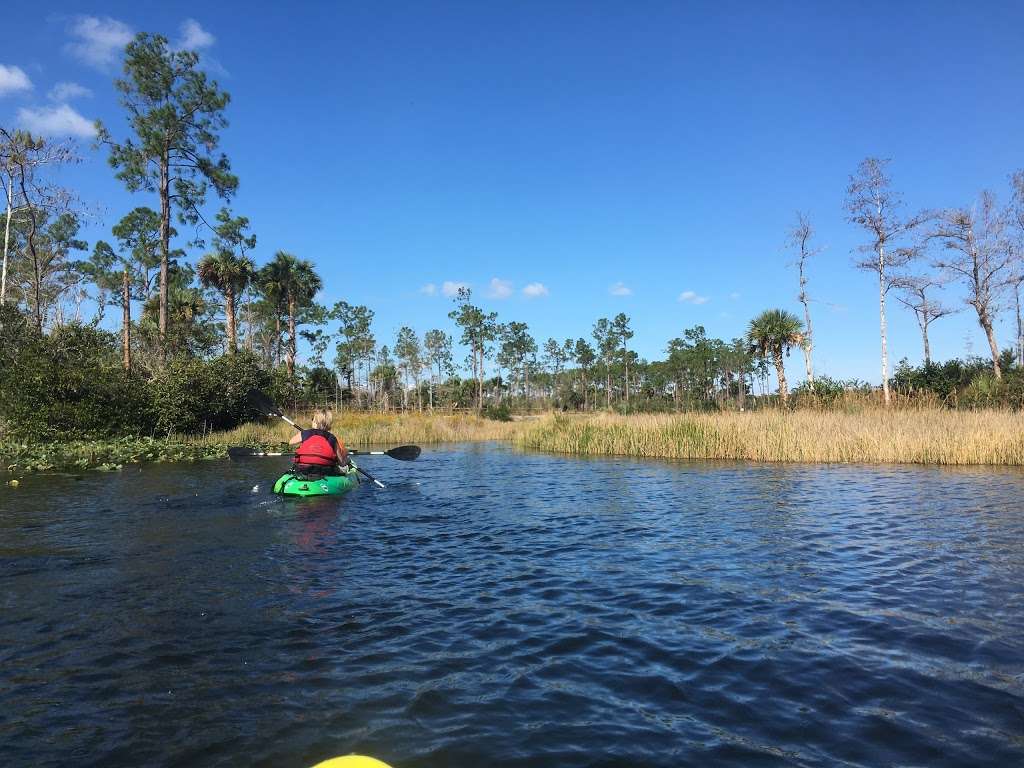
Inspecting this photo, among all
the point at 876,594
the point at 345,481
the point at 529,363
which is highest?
the point at 529,363

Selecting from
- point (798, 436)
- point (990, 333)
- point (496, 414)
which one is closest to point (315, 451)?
point (798, 436)

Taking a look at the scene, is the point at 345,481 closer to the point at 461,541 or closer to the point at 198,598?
the point at 461,541

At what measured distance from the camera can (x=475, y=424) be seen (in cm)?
3828

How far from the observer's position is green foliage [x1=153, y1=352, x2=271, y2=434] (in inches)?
989

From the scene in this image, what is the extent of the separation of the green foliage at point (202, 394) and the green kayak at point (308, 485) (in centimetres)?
1551

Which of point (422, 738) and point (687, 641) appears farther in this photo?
point (687, 641)

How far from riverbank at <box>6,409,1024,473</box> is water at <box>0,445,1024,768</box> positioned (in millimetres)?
7220

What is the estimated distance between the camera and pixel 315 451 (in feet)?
37.3

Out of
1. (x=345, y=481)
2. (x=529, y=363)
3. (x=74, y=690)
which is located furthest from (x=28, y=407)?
(x=529, y=363)

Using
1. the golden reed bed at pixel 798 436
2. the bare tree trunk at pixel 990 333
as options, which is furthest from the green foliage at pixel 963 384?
the golden reed bed at pixel 798 436

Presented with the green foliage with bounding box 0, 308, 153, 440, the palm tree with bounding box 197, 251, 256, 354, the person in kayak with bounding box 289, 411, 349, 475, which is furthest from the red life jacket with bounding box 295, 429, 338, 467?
the palm tree with bounding box 197, 251, 256, 354

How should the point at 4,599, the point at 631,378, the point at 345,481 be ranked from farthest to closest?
the point at 631,378 < the point at 345,481 < the point at 4,599

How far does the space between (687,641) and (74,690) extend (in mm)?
4147

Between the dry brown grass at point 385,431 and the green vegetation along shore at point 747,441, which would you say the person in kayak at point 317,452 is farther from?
the dry brown grass at point 385,431
